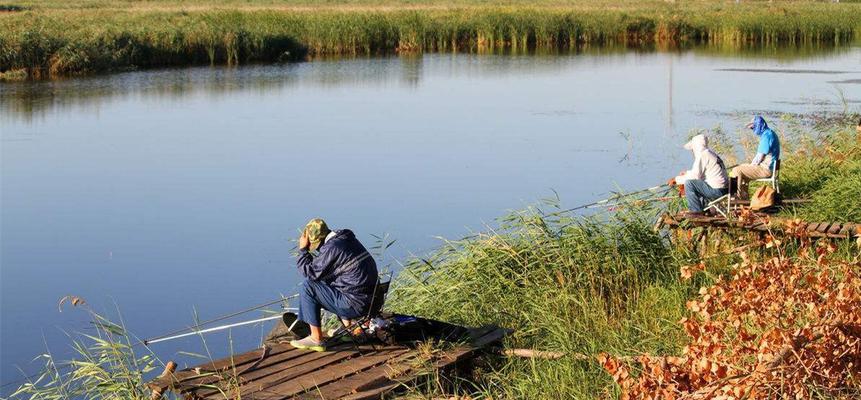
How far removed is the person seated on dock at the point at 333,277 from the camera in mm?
6582

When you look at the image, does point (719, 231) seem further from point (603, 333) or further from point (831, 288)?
point (831, 288)

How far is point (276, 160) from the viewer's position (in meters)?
17.0

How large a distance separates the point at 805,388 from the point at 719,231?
190 inches

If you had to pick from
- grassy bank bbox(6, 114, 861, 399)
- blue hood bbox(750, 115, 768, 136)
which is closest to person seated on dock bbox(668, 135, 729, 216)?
grassy bank bbox(6, 114, 861, 399)

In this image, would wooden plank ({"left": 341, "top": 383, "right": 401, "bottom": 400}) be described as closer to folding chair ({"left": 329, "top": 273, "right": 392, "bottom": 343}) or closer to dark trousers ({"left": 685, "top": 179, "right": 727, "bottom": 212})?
folding chair ({"left": 329, "top": 273, "right": 392, "bottom": 343})

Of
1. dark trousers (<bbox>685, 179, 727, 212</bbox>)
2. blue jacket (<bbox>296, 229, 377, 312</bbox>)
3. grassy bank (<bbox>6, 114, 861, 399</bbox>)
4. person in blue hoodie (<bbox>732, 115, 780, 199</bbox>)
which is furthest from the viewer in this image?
person in blue hoodie (<bbox>732, 115, 780, 199</bbox>)

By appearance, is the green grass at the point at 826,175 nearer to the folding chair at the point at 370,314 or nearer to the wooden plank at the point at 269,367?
the folding chair at the point at 370,314

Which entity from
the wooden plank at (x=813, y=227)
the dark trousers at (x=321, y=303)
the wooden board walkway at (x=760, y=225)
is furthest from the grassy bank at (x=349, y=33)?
the dark trousers at (x=321, y=303)

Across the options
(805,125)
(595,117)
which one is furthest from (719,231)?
Result: (595,117)

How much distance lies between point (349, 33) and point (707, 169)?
2692 centimetres

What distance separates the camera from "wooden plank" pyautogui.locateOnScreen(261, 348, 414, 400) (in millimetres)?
5871

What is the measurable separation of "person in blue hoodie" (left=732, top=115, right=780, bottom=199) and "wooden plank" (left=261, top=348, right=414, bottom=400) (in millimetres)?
4638

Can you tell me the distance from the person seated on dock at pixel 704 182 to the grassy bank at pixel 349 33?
2019 cm

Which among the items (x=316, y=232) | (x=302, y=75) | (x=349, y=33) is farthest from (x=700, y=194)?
(x=349, y=33)
